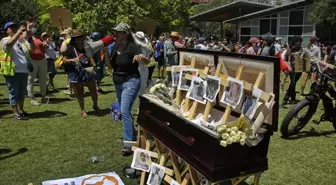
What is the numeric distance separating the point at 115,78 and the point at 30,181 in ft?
5.72

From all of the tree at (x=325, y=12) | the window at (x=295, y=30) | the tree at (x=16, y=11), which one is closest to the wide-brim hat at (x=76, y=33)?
the tree at (x=325, y=12)

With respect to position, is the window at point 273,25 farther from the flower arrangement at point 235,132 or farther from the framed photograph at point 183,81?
the flower arrangement at point 235,132

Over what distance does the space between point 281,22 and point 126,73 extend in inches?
1089

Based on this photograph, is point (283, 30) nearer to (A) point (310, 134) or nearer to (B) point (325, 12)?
(B) point (325, 12)

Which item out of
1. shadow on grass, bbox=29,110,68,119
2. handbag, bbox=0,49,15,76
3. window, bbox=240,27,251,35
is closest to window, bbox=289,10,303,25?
window, bbox=240,27,251,35

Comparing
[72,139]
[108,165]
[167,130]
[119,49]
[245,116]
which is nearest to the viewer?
[245,116]

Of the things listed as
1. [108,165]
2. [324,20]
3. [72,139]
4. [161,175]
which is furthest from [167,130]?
[324,20]

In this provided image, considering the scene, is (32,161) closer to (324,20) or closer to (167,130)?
(167,130)

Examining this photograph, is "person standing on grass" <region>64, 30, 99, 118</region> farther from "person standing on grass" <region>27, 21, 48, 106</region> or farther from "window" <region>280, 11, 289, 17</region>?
"window" <region>280, 11, 289, 17</region>

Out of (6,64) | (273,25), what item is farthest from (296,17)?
(6,64)

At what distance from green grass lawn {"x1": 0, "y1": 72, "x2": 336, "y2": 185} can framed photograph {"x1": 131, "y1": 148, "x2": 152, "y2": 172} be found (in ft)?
1.16

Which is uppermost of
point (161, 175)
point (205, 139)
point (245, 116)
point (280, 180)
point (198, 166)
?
point (245, 116)

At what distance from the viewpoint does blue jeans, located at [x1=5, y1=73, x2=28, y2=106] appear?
21.6 feet

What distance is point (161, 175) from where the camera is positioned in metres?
3.56
